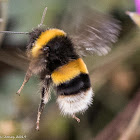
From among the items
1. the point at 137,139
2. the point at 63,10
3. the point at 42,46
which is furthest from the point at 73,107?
the point at 63,10

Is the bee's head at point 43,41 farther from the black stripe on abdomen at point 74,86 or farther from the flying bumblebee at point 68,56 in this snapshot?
the black stripe on abdomen at point 74,86

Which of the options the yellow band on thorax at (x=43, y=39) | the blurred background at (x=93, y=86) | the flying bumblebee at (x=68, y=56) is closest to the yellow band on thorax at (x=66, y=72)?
the flying bumblebee at (x=68, y=56)

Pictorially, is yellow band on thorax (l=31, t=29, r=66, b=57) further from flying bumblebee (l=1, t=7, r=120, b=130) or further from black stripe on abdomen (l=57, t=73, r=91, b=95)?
black stripe on abdomen (l=57, t=73, r=91, b=95)

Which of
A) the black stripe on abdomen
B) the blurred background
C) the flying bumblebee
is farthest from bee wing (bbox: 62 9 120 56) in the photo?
the blurred background

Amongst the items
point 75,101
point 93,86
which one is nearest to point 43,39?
point 75,101

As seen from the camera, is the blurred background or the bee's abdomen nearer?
the bee's abdomen
